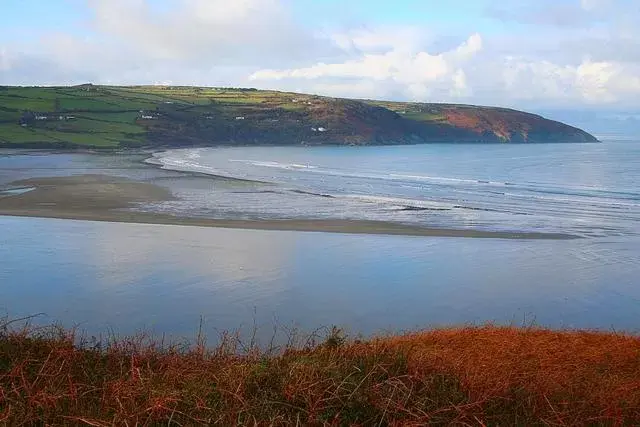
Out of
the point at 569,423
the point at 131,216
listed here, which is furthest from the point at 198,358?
the point at 131,216

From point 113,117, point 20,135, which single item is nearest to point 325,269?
point 20,135

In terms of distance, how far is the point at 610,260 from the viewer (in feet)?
71.5

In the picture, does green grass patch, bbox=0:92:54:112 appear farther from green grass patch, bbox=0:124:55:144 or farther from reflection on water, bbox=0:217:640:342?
reflection on water, bbox=0:217:640:342

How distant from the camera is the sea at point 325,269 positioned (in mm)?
14453

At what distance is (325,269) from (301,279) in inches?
67.1

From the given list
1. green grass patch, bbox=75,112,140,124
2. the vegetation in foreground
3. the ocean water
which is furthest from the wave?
green grass patch, bbox=75,112,140,124

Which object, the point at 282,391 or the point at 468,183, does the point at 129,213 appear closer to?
the point at 282,391

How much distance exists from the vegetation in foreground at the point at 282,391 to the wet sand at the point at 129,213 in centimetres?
1901

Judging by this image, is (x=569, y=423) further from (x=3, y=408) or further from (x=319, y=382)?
(x=3, y=408)

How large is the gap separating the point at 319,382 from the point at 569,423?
7.34 feet

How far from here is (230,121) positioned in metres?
120

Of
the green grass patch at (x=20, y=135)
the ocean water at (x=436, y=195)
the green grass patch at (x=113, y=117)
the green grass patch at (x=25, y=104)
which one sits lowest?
the ocean water at (x=436, y=195)

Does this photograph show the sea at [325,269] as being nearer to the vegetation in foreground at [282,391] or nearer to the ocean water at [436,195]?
the ocean water at [436,195]

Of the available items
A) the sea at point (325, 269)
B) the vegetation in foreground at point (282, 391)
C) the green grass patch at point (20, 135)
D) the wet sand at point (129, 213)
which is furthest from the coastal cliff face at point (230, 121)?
the vegetation in foreground at point (282, 391)
